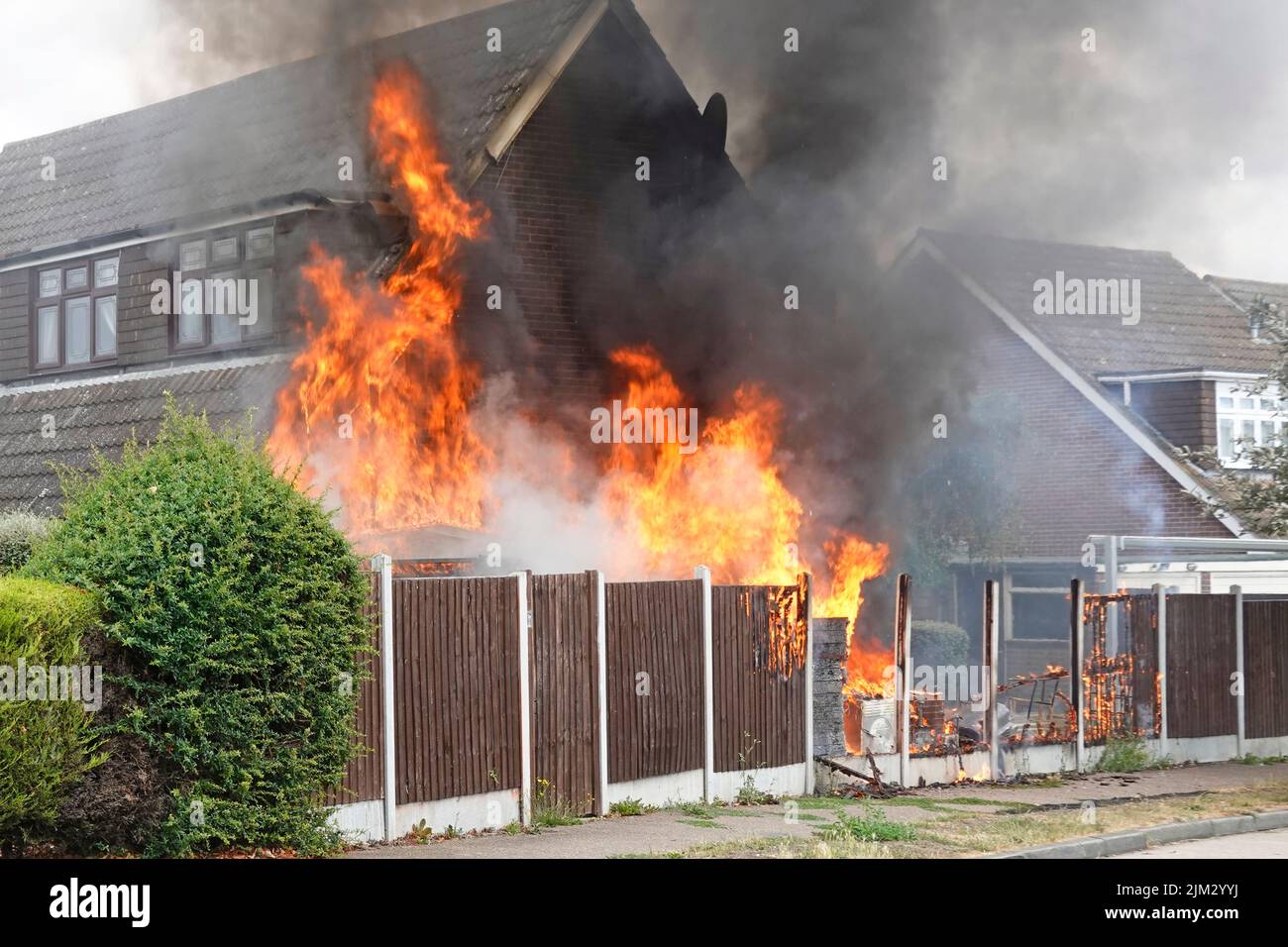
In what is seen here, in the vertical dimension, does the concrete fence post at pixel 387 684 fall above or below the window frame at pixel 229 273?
below

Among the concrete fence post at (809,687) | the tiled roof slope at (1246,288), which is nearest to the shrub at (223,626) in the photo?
the concrete fence post at (809,687)

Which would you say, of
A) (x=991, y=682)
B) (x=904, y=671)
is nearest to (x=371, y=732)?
(x=904, y=671)

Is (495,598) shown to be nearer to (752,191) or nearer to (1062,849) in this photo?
(1062,849)

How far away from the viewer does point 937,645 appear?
25.8 m

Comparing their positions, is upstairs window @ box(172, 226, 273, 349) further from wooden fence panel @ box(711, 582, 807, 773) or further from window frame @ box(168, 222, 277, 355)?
wooden fence panel @ box(711, 582, 807, 773)

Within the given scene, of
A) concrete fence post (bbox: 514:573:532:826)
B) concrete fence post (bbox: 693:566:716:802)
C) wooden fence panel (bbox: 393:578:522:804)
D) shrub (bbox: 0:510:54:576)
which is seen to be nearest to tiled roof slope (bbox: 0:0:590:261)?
shrub (bbox: 0:510:54:576)

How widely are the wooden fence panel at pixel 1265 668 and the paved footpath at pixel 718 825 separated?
2229 millimetres

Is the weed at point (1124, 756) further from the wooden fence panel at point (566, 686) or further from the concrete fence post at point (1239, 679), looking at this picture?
the wooden fence panel at point (566, 686)

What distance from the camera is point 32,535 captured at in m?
14.8

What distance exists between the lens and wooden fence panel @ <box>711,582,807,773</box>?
552 inches

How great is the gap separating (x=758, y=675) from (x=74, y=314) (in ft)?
38.4

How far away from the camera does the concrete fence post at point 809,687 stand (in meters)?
14.6

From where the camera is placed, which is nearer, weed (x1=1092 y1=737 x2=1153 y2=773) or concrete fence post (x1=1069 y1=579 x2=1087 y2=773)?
concrete fence post (x1=1069 y1=579 x2=1087 y2=773)

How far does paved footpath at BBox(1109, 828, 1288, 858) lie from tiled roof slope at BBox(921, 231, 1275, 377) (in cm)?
1708
